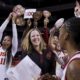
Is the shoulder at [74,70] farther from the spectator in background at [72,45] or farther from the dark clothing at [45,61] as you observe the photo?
the dark clothing at [45,61]

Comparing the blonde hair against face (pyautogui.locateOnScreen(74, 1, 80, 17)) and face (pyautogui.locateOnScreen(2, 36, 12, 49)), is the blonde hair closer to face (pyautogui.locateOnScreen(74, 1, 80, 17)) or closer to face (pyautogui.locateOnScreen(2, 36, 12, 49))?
face (pyautogui.locateOnScreen(2, 36, 12, 49))

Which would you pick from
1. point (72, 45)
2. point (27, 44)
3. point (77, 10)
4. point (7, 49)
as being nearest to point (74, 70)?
point (72, 45)

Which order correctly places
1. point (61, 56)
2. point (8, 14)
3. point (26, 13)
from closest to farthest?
point (61, 56) < point (26, 13) < point (8, 14)

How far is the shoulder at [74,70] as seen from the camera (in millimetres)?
2496

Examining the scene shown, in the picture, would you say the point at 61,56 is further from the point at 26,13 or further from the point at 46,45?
the point at 26,13

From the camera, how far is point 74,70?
252 centimetres

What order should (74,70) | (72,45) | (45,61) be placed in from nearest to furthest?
(74,70) < (72,45) < (45,61)

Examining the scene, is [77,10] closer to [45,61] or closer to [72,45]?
[45,61]

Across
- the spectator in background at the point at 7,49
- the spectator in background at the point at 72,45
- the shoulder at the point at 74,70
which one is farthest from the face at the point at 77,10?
the shoulder at the point at 74,70

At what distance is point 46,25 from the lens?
5.07 metres

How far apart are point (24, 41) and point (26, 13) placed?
1.43ft

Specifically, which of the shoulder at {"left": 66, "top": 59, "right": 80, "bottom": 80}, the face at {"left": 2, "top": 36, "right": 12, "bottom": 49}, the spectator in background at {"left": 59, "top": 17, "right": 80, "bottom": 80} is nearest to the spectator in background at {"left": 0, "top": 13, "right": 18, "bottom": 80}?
the face at {"left": 2, "top": 36, "right": 12, "bottom": 49}

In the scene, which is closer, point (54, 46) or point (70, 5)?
point (54, 46)

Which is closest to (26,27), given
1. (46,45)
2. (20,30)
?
(20,30)
